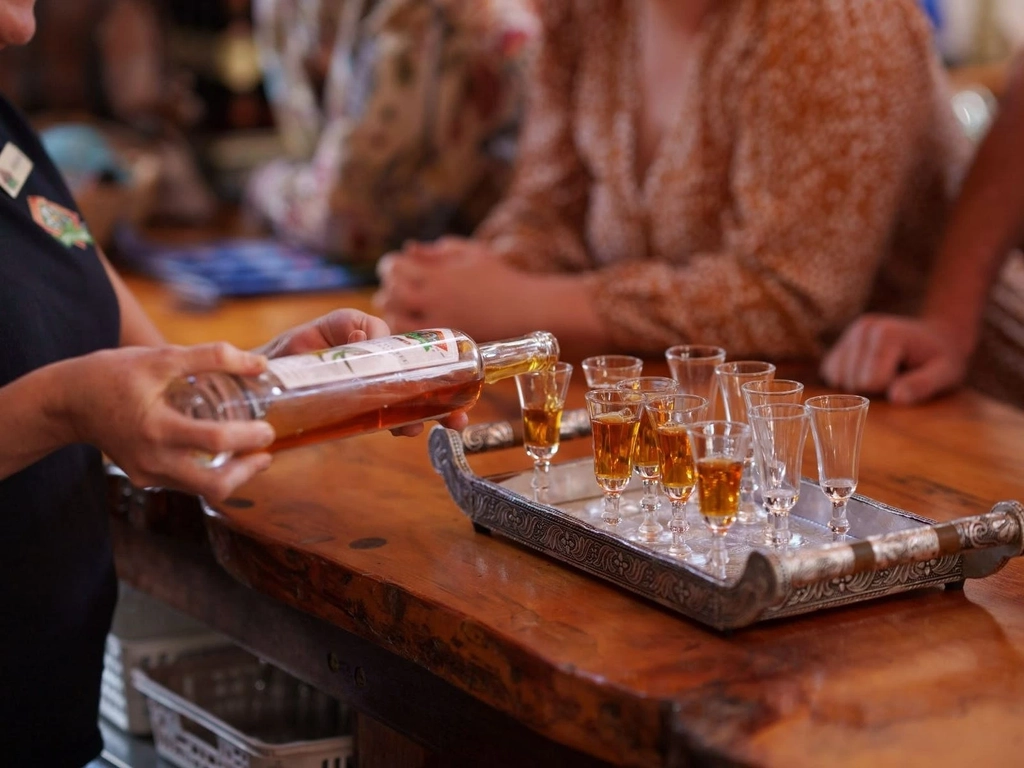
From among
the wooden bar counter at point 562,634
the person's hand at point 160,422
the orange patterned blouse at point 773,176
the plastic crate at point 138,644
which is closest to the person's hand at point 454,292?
the orange patterned blouse at point 773,176

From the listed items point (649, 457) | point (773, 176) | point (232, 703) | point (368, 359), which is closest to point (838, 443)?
point (649, 457)

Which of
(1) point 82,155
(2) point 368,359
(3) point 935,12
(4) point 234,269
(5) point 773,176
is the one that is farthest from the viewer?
(3) point 935,12

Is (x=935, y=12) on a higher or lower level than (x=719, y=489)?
higher

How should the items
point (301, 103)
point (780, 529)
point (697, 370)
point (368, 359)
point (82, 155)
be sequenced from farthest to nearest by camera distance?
point (301, 103) → point (82, 155) → point (697, 370) → point (780, 529) → point (368, 359)

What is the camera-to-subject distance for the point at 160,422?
0.89 m

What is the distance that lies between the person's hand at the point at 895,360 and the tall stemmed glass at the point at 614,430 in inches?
25.1

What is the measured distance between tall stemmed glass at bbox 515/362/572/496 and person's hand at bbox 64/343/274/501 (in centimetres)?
33

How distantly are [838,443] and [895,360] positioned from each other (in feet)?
2.11

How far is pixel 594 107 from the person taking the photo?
2.07 meters

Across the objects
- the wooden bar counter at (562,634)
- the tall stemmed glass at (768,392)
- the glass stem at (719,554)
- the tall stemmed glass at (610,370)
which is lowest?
the wooden bar counter at (562,634)

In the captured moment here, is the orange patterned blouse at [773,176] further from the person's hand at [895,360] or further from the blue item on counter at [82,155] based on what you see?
the blue item on counter at [82,155]

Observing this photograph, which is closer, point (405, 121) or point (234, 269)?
point (405, 121)

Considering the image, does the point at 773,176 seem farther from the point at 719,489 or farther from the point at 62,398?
the point at 62,398

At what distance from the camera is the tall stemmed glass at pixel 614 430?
1.09 m
